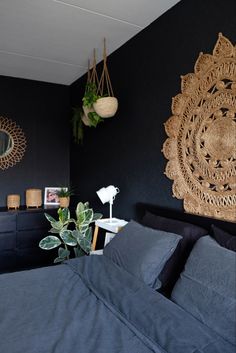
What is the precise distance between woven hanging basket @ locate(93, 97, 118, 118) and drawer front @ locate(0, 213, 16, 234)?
1794 millimetres

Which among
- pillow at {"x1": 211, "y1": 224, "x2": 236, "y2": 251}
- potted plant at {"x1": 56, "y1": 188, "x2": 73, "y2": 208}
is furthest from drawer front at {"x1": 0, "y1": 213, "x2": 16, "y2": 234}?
pillow at {"x1": 211, "y1": 224, "x2": 236, "y2": 251}

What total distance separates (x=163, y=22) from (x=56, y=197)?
8.99 feet

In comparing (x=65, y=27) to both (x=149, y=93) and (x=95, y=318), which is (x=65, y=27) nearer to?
(x=149, y=93)

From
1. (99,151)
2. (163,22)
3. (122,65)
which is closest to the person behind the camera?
(163,22)

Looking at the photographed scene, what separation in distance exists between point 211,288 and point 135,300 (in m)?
0.38

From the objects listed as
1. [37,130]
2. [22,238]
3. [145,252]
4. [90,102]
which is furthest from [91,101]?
[22,238]

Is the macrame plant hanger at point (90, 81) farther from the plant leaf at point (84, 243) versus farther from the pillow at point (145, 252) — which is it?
the pillow at point (145, 252)

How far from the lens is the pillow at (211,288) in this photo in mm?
1187

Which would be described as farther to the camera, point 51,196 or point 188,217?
point 51,196

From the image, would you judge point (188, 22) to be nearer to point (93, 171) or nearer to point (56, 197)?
point (93, 171)

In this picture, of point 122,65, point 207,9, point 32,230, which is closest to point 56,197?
point 32,230

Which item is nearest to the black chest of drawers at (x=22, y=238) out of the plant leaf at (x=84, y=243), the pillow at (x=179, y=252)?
the plant leaf at (x=84, y=243)

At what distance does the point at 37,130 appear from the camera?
4203mm

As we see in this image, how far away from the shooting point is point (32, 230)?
370cm
